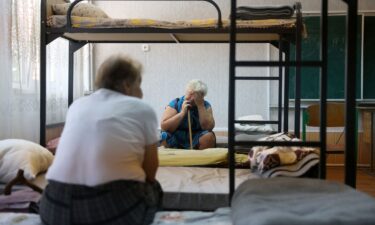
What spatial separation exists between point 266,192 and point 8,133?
202 cm

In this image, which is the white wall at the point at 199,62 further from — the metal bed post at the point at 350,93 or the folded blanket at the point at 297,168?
the metal bed post at the point at 350,93

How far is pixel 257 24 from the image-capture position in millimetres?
2682

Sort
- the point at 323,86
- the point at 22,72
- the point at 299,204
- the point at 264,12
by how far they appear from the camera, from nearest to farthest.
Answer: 1. the point at 299,204
2. the point at 323,86
3. the point at 264,12
4. the point at 22,72

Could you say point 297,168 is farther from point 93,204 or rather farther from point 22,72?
point 22,72

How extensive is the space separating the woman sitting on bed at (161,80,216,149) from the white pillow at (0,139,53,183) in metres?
1.12

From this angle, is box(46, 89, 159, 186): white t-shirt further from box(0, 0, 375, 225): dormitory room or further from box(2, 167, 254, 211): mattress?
box(2, 167, 254, 211): mattress

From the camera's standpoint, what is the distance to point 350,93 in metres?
1.53

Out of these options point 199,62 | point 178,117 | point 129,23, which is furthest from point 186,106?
point 199,62

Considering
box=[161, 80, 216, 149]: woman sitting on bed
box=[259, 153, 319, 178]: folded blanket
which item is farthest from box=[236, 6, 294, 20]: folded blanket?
box=[259, 153, 319, 178]: folded blanket

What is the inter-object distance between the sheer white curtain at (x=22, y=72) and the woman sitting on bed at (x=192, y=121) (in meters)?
1.00

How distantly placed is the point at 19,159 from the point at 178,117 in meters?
1.30

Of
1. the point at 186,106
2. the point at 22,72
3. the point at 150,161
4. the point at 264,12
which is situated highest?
the point at 264,12

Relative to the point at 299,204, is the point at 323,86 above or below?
above

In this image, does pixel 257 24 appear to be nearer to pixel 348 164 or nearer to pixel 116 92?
pixel 348 164
